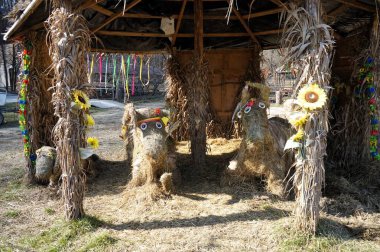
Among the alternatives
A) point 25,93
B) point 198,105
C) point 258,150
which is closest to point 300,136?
point 258,150

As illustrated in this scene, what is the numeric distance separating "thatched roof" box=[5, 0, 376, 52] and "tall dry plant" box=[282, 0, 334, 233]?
1.25m

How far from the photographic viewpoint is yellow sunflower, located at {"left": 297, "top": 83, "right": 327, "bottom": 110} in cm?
338

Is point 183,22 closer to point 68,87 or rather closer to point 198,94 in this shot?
point 198,94

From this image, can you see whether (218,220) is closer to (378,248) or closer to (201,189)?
(201,189)

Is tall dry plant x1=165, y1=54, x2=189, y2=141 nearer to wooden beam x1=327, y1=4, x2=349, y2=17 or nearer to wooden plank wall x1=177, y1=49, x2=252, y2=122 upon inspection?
wooden plank wall x1=177, y1=49, x2=252, y2=122

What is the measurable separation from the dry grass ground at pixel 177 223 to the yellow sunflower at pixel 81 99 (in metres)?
1.29

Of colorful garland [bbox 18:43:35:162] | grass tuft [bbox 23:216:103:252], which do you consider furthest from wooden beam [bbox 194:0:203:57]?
grass tuft [bbox 23:216:103:252]

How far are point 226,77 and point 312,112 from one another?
537cm

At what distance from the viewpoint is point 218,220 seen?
162 inches

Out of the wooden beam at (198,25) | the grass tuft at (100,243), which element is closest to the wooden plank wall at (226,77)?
the wooden beam at (198,25)

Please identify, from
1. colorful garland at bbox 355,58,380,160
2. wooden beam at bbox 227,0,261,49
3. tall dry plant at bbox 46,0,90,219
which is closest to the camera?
tall dry plant at bbox 46,0,90,219

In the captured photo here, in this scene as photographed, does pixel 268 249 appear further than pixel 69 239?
No

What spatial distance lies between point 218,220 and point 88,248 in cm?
149

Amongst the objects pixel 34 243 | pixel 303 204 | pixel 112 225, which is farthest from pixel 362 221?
pixel 34 243
